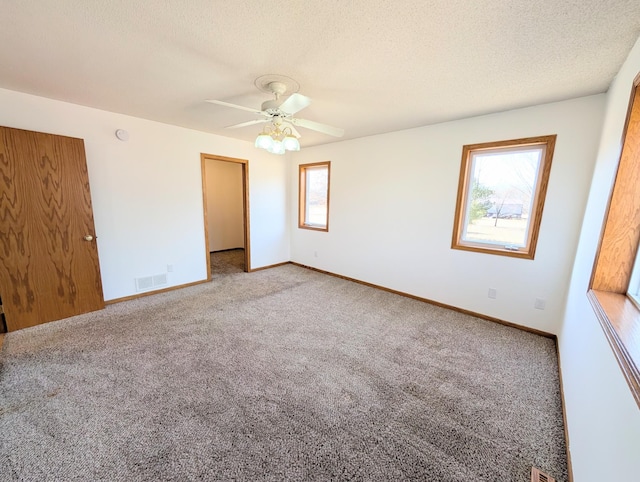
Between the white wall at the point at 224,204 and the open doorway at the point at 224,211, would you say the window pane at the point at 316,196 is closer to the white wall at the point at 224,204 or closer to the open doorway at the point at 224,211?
the open doorway at the point at 224,211

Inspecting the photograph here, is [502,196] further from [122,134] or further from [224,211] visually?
[224,211]

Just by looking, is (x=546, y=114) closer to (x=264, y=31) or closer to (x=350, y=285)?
(x=264, y=31)

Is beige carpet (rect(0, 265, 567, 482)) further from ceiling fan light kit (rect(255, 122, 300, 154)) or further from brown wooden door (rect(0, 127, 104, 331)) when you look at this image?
ceiling fan light kit (rect(255, 122, 300, 154))

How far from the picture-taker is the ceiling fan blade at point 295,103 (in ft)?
5.62

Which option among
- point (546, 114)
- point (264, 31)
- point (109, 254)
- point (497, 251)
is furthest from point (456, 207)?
point (109, 254)

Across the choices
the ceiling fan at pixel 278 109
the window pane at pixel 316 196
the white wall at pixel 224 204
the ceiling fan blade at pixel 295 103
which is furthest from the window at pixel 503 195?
the white wall at pixel 224 204

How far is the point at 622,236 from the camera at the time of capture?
1.45 meters

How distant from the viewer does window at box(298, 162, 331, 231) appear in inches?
184

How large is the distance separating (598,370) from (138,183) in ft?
14.8

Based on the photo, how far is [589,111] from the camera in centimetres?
224

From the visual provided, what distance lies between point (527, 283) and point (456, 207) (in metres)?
1.11

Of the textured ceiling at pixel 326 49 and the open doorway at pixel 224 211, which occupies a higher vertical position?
the textured ceiling at pixel 326 49

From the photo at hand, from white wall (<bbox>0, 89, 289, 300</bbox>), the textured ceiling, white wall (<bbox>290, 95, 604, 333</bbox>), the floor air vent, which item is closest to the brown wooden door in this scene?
white wall (<bbox>0, 89, 289, 300</bbox>)

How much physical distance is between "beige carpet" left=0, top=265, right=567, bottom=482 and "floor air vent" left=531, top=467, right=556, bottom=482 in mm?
35
